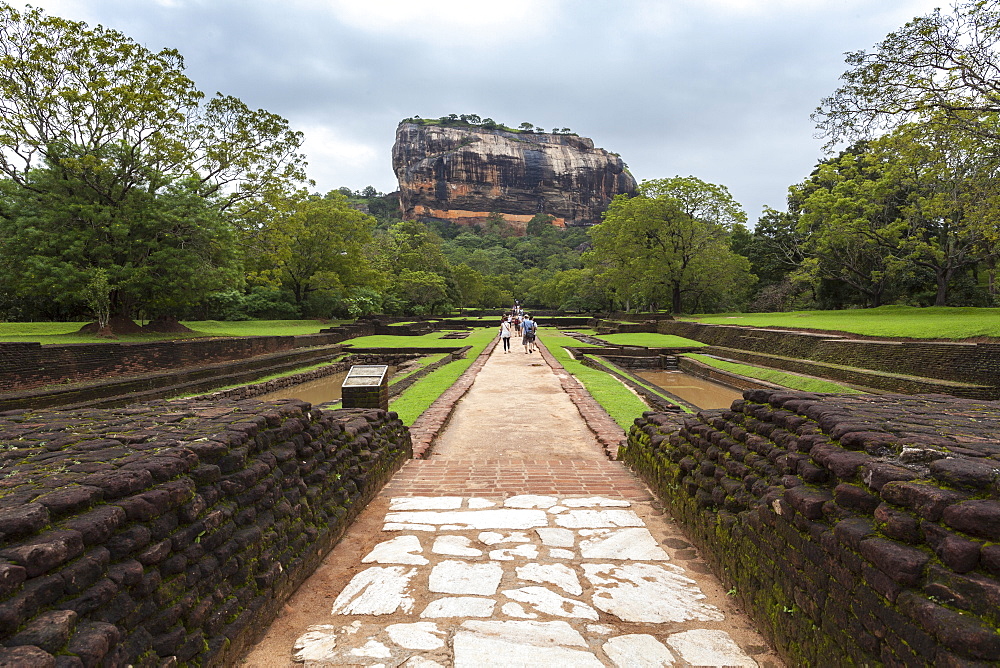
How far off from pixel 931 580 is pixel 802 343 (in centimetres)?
1772

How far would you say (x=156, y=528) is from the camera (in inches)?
85.4

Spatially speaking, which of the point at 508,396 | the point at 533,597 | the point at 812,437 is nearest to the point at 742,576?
the point at 812,437

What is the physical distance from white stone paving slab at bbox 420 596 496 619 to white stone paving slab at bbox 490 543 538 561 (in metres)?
0.53

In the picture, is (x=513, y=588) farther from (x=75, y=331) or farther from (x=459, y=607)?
(x=75, y=331)

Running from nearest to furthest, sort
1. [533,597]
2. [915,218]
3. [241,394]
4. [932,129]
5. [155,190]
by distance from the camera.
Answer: [533,597] < [241,394] < [932,129] < [155,190] < [915,218]

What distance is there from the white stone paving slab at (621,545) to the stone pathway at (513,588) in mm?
15

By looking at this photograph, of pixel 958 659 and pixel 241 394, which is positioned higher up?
pixel 958 659

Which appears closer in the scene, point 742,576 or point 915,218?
point 742,576

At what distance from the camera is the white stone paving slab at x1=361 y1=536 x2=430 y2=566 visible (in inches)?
127

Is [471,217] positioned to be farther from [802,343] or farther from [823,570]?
[823,570]

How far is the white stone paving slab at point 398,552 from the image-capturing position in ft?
10.6

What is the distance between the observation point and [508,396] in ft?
33.7

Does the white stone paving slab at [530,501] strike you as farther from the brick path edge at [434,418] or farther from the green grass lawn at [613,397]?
the green grass lawn at [613,397]

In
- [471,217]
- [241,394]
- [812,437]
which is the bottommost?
[241,394]
